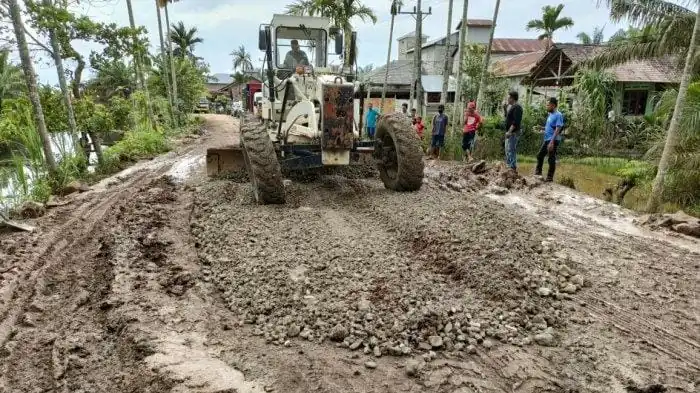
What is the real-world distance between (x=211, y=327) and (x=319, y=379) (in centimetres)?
107

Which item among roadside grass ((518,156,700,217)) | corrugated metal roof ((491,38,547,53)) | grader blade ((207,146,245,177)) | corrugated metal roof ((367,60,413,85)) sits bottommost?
roadside grass ((518,156,700,217))

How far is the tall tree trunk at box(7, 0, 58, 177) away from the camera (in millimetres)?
7777

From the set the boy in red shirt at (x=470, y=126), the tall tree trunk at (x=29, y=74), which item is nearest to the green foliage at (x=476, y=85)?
the boy in red shirt at (x=470, y=126)

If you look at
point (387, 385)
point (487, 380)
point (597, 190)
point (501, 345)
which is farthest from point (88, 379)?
point (597, 190)

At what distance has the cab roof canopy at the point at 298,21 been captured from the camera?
856 cm

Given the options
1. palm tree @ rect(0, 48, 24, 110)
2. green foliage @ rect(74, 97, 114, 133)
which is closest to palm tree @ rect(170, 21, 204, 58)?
palm tree @ rect(0, 48, 24, 110)

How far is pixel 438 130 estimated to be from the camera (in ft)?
41.1

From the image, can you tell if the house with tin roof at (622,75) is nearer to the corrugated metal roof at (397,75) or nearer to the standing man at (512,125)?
the standing man at (512,125)

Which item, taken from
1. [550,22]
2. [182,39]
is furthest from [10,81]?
[550,22]

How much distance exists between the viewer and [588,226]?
6.64 m

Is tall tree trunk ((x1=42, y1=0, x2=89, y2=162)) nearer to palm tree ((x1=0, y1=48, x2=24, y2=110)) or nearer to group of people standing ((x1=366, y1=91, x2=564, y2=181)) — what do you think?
group of people standing ((x1=366, y1=91, x2=564, y2=181))

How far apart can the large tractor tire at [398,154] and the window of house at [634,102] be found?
1699cm

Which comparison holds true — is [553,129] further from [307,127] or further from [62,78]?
[62,78]

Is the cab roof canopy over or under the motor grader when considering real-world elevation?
over
